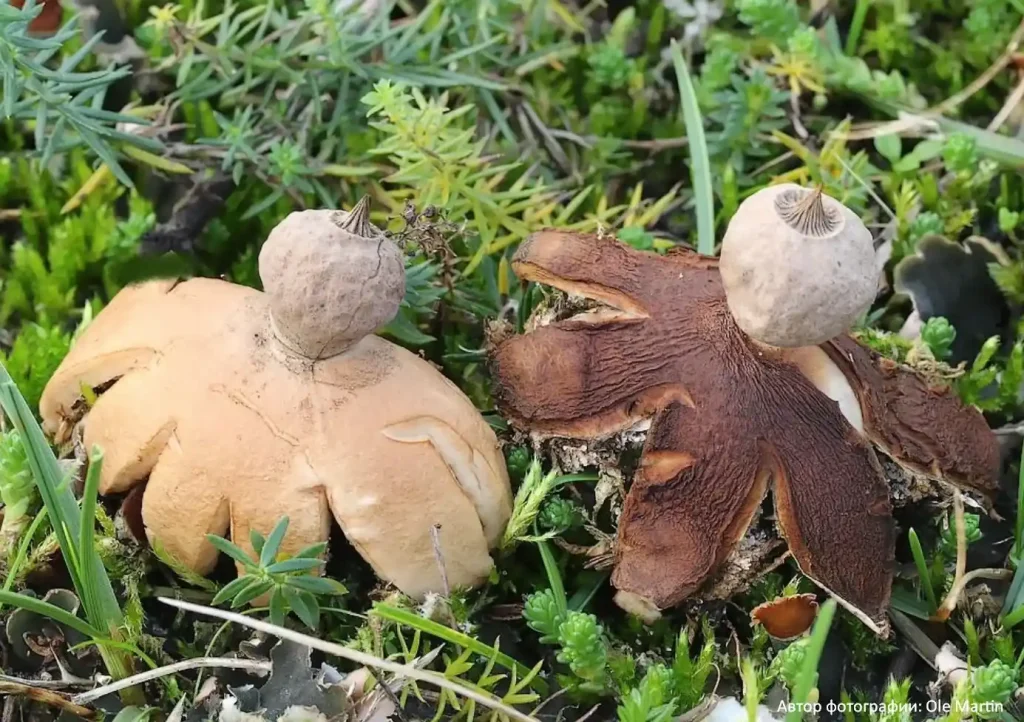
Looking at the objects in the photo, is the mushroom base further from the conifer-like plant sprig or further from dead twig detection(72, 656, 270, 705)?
dead twig detection(72, 656, 270, 705)

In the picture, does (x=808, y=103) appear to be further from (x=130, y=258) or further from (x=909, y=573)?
(x=130, y=258)

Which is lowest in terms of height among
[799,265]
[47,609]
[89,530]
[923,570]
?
[923,570]

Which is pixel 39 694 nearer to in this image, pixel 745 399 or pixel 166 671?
pixel 166 671

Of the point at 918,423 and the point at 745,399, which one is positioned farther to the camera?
the point at 918,423

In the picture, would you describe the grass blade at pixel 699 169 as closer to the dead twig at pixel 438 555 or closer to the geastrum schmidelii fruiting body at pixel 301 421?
the geastrum schmidelii fruiting body at pixel 301 421

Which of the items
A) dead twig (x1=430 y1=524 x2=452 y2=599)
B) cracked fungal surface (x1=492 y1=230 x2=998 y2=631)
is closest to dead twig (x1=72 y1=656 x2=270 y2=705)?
dead twig (x1=430 y1=524 x2=452 y2=599)

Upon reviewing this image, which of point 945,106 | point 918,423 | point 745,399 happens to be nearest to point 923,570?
point 918,423
